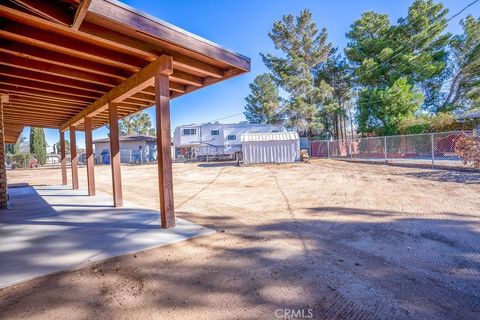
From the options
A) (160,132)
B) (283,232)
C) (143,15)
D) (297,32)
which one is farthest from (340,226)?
(297,32)

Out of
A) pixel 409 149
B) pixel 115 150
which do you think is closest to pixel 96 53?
pixel 115 150

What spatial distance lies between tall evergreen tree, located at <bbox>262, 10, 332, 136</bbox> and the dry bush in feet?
46.1

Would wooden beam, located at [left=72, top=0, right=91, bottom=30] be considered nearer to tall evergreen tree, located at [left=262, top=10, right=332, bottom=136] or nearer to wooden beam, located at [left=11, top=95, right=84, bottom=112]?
wooden beam, located at [left=11, top=95, right=84, bottom=112]

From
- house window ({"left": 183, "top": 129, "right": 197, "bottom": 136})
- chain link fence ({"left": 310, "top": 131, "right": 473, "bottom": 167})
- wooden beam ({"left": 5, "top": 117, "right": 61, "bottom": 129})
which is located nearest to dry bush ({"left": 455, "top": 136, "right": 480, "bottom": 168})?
chain link fence ({"left": 310, "top": 131, "right": 473, "bottom": 167})

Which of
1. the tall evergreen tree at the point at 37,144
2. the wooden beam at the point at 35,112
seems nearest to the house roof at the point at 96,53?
the wooden beam at the point at 35,112

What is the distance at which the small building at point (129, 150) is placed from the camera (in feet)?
94.0

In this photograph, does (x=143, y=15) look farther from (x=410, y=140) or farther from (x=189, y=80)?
(x=410, y=140)

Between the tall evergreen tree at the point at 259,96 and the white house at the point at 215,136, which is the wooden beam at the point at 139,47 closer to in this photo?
the white house at the point at 215,136

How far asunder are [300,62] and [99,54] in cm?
2128

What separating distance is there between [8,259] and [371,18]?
1030 inches

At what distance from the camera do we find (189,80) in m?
4.34

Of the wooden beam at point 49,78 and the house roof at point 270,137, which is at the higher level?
the wooden beam at point 49,78
